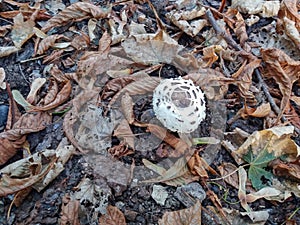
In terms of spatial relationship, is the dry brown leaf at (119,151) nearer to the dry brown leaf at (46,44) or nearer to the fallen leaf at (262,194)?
the fallen leaf at (262,194)

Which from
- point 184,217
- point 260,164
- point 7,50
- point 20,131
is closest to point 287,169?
point 260,164

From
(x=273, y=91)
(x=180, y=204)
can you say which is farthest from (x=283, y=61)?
(x=180, y=204)

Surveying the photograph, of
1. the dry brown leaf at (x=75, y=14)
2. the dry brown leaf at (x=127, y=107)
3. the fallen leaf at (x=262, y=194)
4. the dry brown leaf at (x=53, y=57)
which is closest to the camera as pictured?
the fallen leaf at (x=262, y=194)

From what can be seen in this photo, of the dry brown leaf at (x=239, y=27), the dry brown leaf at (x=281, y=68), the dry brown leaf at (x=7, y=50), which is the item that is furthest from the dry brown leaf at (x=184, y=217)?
the dry brown leaf at (x=7, y=50)

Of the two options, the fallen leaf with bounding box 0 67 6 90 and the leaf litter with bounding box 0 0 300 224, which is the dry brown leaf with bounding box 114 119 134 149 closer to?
the leaf litter with bounding box 0 0 300 224

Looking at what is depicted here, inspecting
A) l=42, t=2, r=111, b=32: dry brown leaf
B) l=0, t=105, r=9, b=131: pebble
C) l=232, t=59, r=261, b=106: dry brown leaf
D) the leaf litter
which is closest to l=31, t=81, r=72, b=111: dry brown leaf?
the leaf litter

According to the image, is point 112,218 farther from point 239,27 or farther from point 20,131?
point 239,27

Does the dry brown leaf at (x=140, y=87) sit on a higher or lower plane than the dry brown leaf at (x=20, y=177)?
higher

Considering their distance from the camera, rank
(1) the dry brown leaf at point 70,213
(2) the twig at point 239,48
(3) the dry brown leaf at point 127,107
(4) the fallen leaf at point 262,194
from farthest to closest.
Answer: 1. (2) the twig at point 239,48
2. (3) the dry brown leaf at point 127,107
3. (4) the fallen leaf at point 262,194
4. (1) the dry brown leaf at point 70,213
